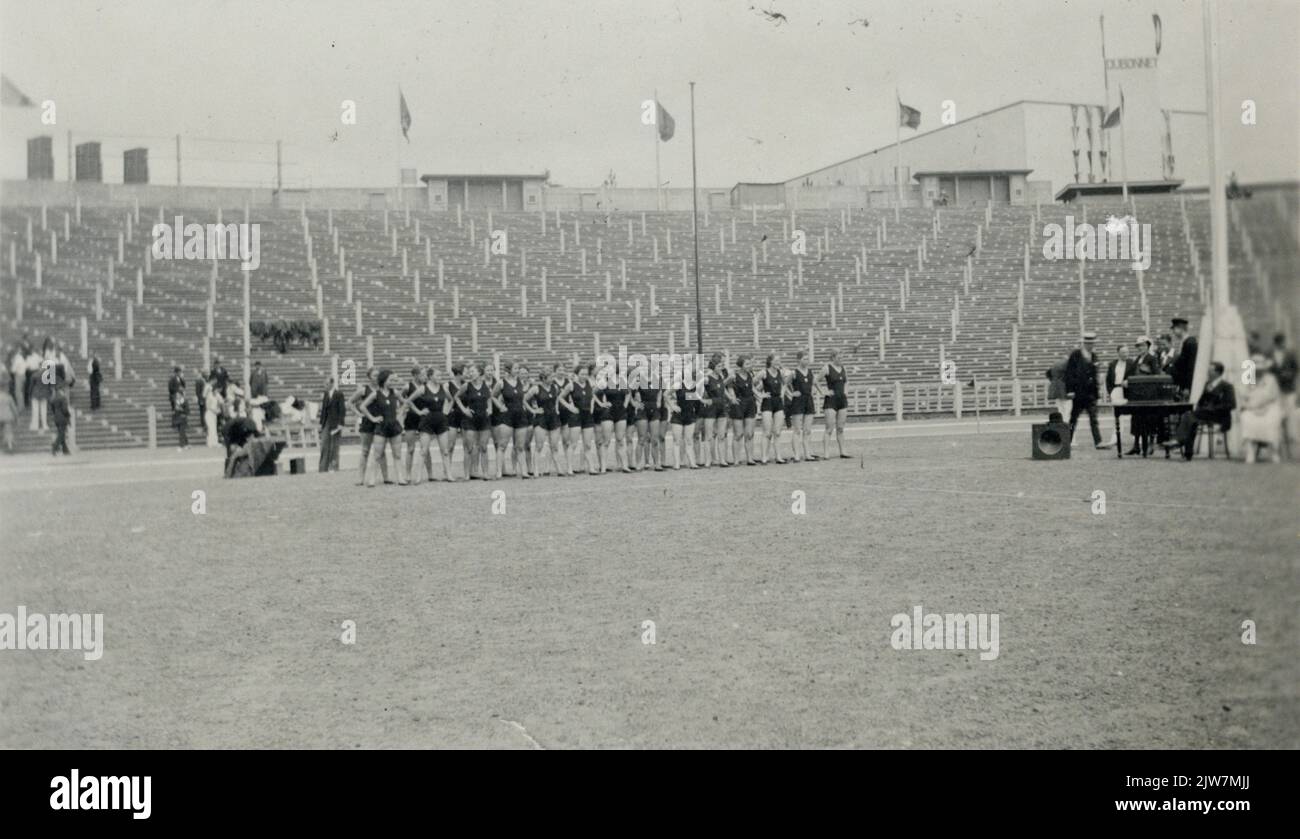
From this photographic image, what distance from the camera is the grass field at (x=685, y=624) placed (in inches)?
167

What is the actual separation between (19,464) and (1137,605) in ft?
68.6

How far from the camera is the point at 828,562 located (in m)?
7.75

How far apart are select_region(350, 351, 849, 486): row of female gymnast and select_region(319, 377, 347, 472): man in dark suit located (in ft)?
4.91

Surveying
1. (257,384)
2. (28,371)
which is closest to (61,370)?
(28,371)

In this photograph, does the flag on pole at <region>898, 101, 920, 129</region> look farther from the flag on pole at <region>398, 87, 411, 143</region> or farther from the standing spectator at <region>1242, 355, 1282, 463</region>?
the standing spectator at <region>1242, 355, 1282, 463</region>

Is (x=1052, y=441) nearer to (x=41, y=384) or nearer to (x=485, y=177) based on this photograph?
(x=41, y=384)

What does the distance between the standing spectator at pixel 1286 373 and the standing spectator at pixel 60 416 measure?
2288 centimetres

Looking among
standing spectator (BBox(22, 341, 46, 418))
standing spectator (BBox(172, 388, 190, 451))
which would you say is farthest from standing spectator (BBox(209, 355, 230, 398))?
standing spectator (BBox(22, 341, 46, 418))

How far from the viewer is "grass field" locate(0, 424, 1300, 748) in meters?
4.23

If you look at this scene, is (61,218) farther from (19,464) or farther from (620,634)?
(620,634)

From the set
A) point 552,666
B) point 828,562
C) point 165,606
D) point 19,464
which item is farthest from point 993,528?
point 19,464

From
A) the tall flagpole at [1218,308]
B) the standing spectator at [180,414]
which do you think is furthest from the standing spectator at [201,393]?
the tall flagpole at [1218,308]

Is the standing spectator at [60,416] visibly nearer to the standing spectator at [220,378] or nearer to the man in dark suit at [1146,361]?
the standing spectator at [220,378]

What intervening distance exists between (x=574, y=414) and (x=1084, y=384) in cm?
740
